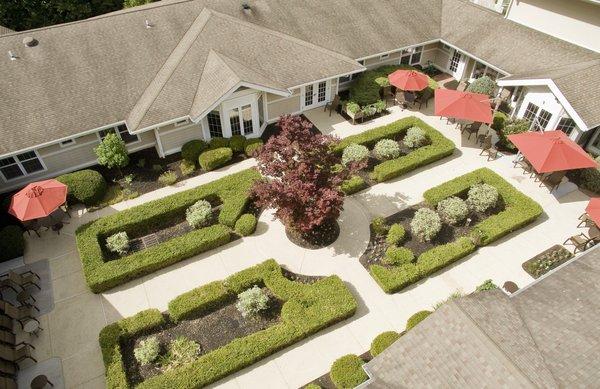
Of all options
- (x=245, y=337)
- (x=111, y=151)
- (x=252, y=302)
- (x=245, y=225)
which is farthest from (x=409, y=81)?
(x=245, y=337)

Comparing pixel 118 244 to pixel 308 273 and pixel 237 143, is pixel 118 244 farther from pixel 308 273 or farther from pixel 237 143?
pixel 308 273

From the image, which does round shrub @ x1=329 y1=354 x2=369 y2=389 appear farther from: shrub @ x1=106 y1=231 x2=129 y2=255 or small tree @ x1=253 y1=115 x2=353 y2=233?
shrub @ x1=106 y1=231 x2=129 y2=255

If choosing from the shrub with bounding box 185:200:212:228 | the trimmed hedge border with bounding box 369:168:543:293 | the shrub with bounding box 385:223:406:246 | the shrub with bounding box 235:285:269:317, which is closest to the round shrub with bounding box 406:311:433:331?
the trimmed hedge border with bounding box 369:168:543:293

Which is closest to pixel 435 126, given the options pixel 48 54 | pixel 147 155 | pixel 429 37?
pixel 429 37

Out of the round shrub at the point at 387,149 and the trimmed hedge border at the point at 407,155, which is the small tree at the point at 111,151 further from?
the round shrub at the point at 387,149

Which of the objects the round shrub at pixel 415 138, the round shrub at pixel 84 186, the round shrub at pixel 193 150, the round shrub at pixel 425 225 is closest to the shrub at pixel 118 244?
the round shrub at pixel 84 186

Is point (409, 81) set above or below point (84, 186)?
above
